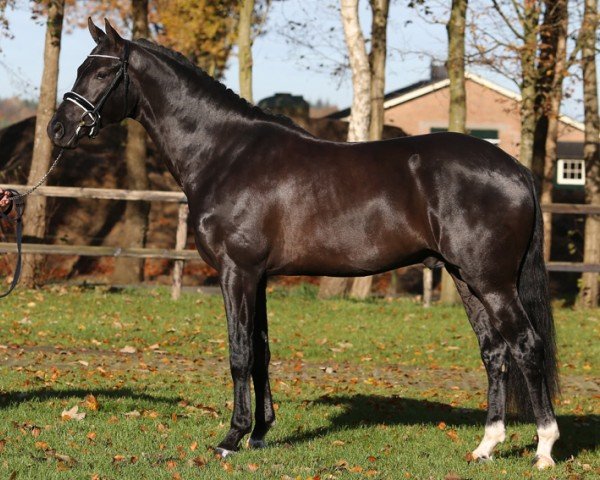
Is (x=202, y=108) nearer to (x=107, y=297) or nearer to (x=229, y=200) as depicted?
(x=229, y=200)

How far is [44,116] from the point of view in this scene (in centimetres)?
1770

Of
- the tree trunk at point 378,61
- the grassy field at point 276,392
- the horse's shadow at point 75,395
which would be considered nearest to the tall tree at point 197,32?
the tree trunk at point 378,61

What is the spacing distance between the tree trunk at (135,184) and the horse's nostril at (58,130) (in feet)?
41.7

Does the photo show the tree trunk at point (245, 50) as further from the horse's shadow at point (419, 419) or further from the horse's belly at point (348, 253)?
the horse's belly at point (348, 253)

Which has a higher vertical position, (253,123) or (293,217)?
(253,123)

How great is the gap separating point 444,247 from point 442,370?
5.15 metres

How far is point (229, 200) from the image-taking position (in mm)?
6789

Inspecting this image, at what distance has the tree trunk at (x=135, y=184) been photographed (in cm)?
1961

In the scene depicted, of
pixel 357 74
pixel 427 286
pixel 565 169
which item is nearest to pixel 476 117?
pixel 565 169

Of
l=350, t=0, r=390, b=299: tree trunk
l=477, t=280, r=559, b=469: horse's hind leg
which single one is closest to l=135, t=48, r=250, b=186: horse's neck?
l=477, t=280, r=559, b=469: horse's hind leg

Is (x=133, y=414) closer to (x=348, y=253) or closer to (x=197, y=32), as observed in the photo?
(x=348, y=253)

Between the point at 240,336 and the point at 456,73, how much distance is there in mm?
11897

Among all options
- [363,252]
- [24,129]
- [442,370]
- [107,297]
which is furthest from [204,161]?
[24,129]

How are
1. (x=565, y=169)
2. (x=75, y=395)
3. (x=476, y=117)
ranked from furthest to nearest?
(x=476, y=117) → (x=565, y=169) → (x=75, y=395)
